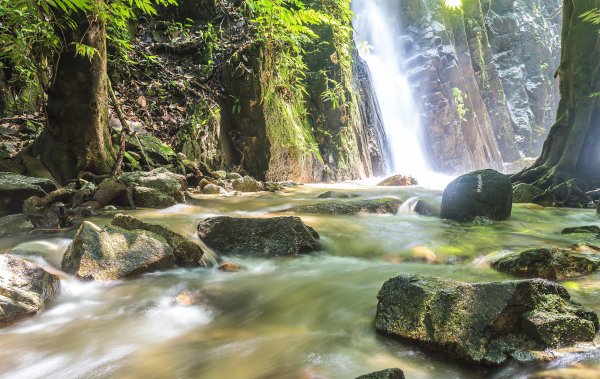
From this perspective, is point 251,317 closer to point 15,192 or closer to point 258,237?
point 258,237

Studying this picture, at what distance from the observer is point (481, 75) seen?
94.0 feet

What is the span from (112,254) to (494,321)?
2630 mm

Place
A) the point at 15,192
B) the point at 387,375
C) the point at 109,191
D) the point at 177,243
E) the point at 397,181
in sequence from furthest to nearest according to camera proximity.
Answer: the point at 397,181 → the point at 109,191 → the point at 15,192 → the point at 177,243 → the point at 387,375

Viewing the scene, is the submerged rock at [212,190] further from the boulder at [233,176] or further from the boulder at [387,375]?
the boulder at [387,375]

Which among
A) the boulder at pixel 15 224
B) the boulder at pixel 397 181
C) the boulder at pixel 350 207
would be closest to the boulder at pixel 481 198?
the boulder at pixel 350 207

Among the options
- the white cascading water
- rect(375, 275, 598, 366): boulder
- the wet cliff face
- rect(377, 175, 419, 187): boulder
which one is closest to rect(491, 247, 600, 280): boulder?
rect(375, 275, 598, 366): boulder

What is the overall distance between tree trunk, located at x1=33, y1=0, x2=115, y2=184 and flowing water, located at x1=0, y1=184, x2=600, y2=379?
1395 millimetres

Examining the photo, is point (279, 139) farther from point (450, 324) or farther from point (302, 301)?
point (450, 324)

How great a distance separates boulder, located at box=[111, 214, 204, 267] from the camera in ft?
10.9

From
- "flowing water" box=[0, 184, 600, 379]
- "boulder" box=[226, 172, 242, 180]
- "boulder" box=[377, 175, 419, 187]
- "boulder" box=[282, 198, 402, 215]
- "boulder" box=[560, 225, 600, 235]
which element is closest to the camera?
"flowing water" box=[0, 184, 600, 379]

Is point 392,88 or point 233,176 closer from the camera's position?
point 233,176

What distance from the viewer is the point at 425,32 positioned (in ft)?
79.9

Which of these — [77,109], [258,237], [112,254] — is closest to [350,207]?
[258,237]

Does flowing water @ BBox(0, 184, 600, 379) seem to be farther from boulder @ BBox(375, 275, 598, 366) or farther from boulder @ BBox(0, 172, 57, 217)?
boulder @ BBox(0, 172, 57, 217)
